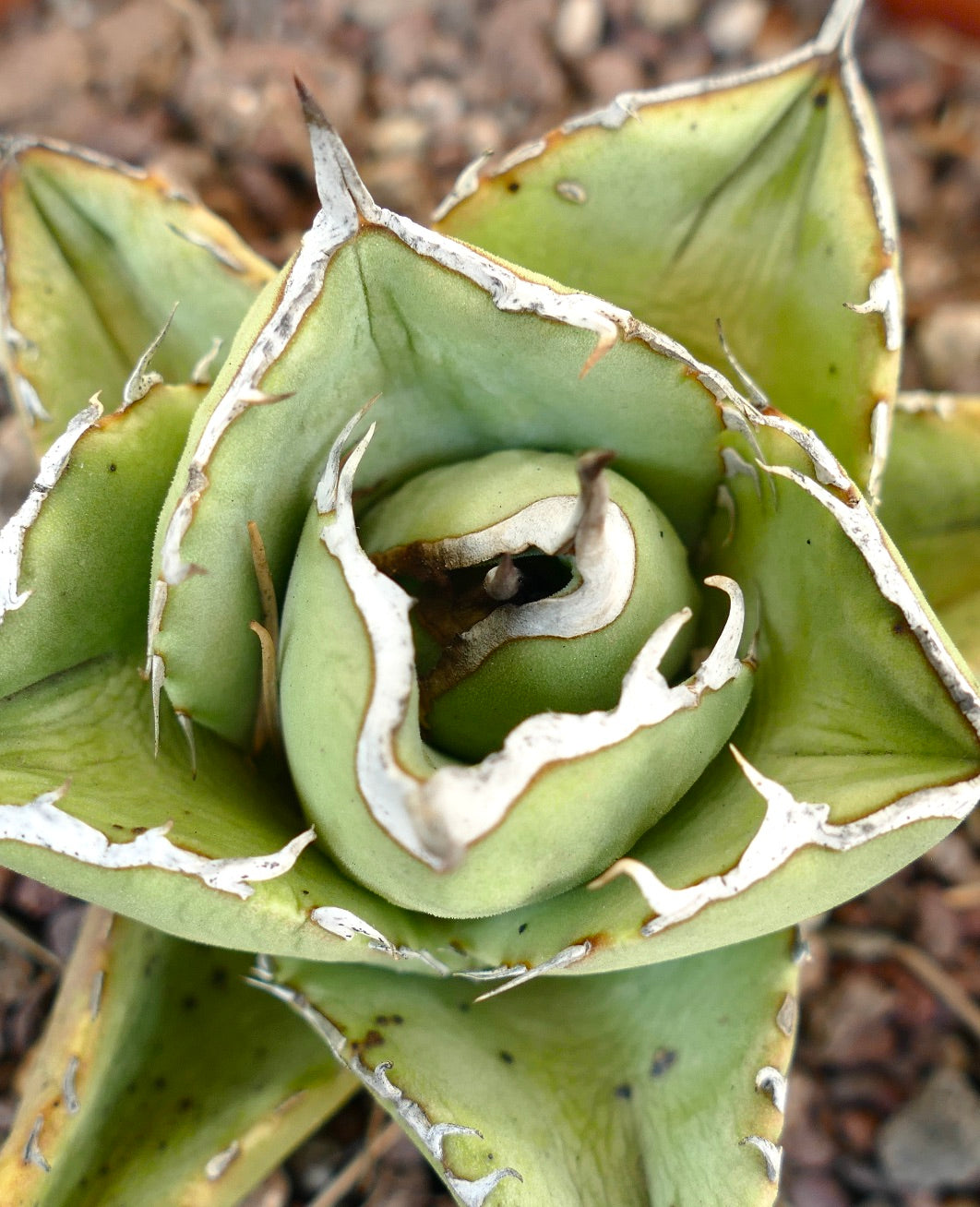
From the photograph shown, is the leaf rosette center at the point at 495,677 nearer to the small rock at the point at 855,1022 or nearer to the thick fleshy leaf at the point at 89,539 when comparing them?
the thick fleshy leaf at the point at 89,539

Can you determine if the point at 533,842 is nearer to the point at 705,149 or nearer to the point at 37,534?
the point at 37,534

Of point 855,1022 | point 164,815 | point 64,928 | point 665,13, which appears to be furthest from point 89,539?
point 665,13

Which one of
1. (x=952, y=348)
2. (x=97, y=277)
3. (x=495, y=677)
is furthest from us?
(x=952, y=348)

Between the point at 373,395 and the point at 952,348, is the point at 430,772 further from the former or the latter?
the point at 952,348

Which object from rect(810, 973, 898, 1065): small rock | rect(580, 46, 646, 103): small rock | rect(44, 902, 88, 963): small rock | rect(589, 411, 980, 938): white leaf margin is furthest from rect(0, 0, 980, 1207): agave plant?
rect(580, 46, 646, 103): small rock

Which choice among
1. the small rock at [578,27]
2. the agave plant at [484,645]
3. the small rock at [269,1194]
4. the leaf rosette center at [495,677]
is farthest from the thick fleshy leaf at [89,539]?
the small rock at [578,27]
